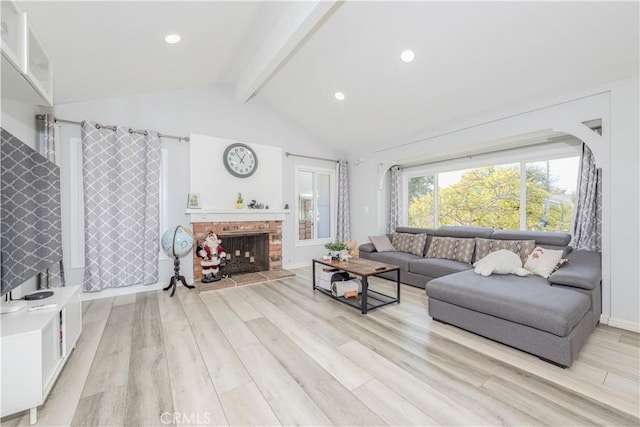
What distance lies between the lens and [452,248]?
4.07 m

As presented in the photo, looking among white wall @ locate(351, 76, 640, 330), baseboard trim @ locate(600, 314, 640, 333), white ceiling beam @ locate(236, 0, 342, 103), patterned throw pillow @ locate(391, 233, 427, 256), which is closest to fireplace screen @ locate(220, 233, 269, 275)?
patterned throw pillow @ locate(391, 233, 427, 256)

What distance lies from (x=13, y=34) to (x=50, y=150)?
203cm

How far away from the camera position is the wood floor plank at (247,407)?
150 cm

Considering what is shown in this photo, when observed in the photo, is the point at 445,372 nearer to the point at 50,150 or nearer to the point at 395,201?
the point at 395,201

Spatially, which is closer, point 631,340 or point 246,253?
point 631,340

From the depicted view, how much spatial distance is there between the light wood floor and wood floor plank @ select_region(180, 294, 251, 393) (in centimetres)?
1

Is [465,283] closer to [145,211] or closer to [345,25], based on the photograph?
[345,25]

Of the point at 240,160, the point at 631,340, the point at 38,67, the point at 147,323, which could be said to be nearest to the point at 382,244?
the point at 240,160

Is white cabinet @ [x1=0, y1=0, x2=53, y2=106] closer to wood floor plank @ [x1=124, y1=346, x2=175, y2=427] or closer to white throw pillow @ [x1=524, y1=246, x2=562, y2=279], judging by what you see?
wood floor plank @ [x1=124, y1=346, x2=175, y2=427]

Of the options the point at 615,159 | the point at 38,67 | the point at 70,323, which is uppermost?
the point at 38,67

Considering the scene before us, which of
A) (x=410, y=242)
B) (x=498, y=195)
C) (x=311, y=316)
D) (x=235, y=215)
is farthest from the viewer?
(x=410, y=242)

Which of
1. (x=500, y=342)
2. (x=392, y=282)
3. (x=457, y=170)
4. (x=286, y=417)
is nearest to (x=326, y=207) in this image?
(x=392, y=282)

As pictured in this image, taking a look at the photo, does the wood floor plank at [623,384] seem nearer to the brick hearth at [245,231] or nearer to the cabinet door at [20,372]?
the cabinet door at [20,372]

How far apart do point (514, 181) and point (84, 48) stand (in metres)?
5.51
